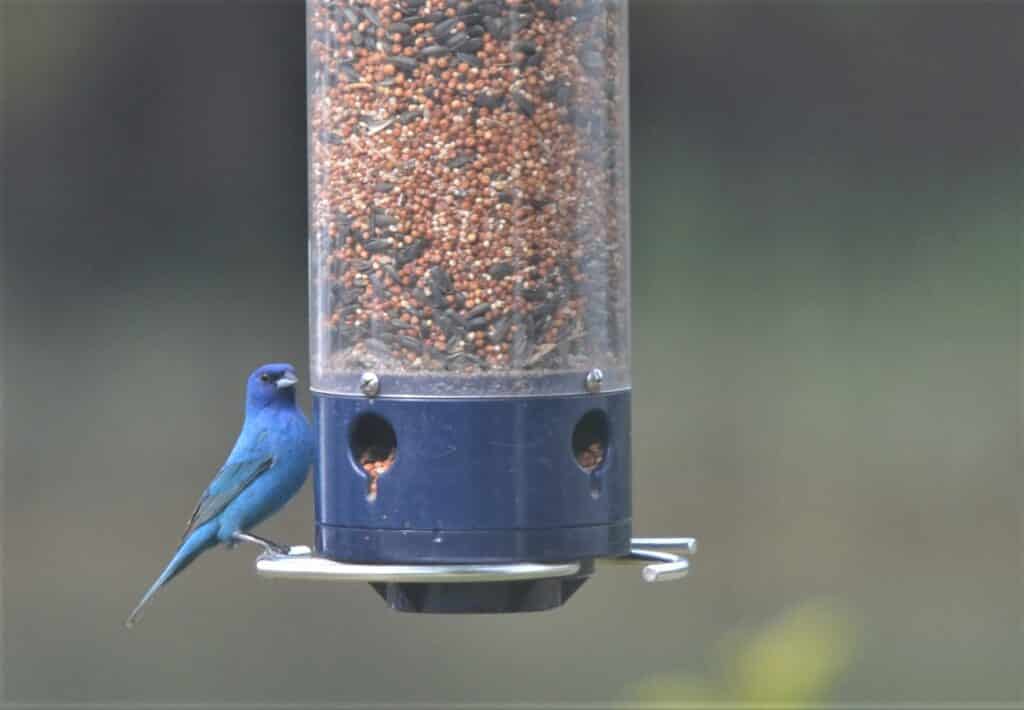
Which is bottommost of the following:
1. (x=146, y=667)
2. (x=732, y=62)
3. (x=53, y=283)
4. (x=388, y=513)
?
(x=146, y=667)

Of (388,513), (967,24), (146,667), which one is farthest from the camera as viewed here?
(967,24)

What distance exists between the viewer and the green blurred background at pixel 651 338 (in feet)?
30.0

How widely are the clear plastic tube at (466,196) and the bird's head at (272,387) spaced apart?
0.37m

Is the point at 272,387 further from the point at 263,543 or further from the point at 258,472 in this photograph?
the point at 263,543

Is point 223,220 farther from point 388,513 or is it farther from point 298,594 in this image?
point 388,513

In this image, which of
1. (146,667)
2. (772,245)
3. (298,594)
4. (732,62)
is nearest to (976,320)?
(772,245)

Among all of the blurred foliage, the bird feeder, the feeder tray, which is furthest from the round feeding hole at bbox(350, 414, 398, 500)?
the blurred foliage

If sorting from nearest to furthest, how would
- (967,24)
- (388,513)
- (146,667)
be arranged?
(388,513) < (146,667) < (967,24)

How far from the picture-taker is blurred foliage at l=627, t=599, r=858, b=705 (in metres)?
4.20

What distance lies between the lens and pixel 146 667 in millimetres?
9102

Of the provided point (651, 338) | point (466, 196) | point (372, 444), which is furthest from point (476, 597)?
point (651, 338)

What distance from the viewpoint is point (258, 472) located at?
5062 millimetres

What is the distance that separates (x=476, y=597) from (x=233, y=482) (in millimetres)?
863

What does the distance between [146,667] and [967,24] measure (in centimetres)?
450
